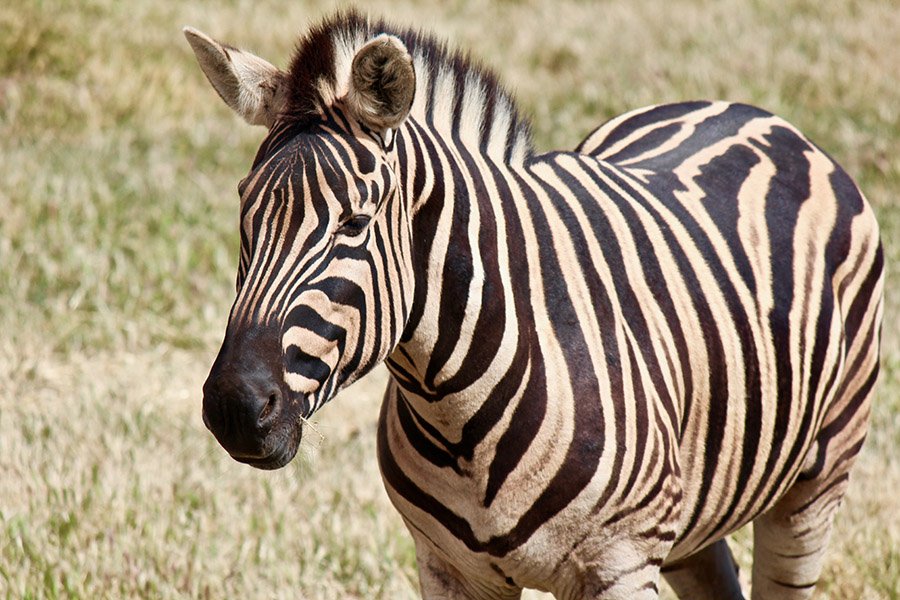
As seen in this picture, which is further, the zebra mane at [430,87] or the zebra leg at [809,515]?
the zebra leg at [809,515]

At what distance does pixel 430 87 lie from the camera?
290 centimetres

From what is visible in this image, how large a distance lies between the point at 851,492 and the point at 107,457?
312 centimetres

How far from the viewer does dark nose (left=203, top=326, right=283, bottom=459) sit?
231 cm

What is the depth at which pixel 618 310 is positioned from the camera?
2936 millimetres

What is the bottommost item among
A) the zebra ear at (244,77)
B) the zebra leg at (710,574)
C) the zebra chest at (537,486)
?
the zebra leg at (710,574)

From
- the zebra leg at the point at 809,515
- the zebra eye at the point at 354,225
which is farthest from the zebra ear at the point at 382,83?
the zebra leg at the point at 809,515

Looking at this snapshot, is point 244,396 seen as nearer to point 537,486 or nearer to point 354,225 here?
point 354,225

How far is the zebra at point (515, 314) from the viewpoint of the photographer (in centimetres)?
245

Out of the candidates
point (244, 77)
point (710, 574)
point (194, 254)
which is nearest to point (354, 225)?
point (244, 77)

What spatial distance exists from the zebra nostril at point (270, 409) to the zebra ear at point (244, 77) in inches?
27.3

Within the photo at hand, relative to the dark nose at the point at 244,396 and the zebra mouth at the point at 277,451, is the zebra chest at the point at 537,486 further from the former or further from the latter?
the dark nose at the point at 244,396

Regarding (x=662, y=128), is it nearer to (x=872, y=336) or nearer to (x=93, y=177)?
(x=872, y=336)

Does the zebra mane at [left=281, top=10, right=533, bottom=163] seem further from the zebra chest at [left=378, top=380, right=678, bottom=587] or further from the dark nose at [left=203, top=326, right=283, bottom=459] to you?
the zebra chest at [left=378, top=380, right=678, bottom=587]

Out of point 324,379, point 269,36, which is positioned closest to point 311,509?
point 324,379
